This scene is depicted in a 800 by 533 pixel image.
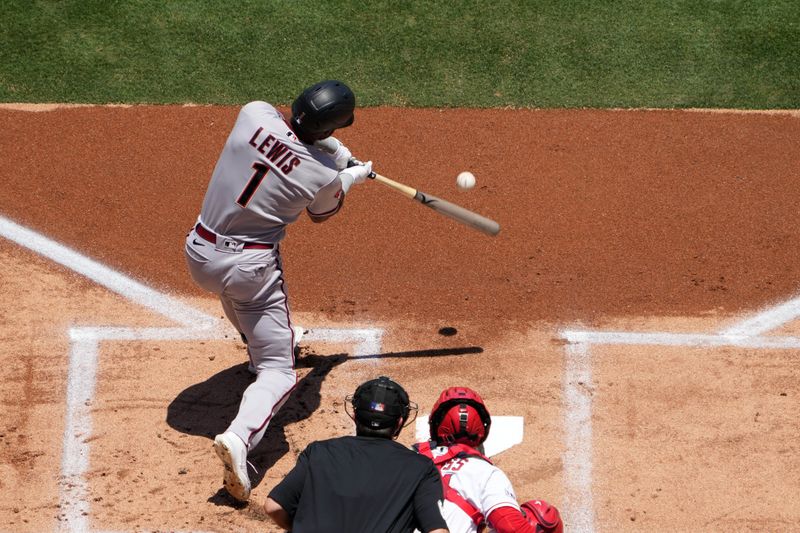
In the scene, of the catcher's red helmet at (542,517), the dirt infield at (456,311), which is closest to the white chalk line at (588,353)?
the dirt infield at (456,311)

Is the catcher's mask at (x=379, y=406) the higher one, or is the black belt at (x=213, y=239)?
the black belt at (x=213, y=239)

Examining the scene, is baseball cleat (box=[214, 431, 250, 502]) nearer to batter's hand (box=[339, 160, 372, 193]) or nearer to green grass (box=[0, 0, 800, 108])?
batter's hand (box=[339, 160, 372, 193])

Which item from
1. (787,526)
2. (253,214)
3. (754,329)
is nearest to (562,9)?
(754,329)

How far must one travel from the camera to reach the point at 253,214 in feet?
21.6

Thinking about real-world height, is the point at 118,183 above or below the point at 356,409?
above

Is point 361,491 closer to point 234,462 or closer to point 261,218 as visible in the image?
point 234,462

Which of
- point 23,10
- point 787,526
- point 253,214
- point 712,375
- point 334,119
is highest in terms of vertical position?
point 23,10

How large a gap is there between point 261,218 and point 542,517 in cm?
243

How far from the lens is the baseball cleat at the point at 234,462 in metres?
6.31

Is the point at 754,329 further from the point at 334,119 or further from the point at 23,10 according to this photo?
the point at 23,10

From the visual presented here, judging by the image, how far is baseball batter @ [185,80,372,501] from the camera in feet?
21.4

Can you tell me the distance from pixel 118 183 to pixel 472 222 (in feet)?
10.1

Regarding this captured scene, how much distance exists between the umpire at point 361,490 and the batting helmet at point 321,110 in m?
2.21

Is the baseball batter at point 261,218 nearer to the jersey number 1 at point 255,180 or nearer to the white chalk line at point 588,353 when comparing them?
the jersey number 1 at point 255,180
